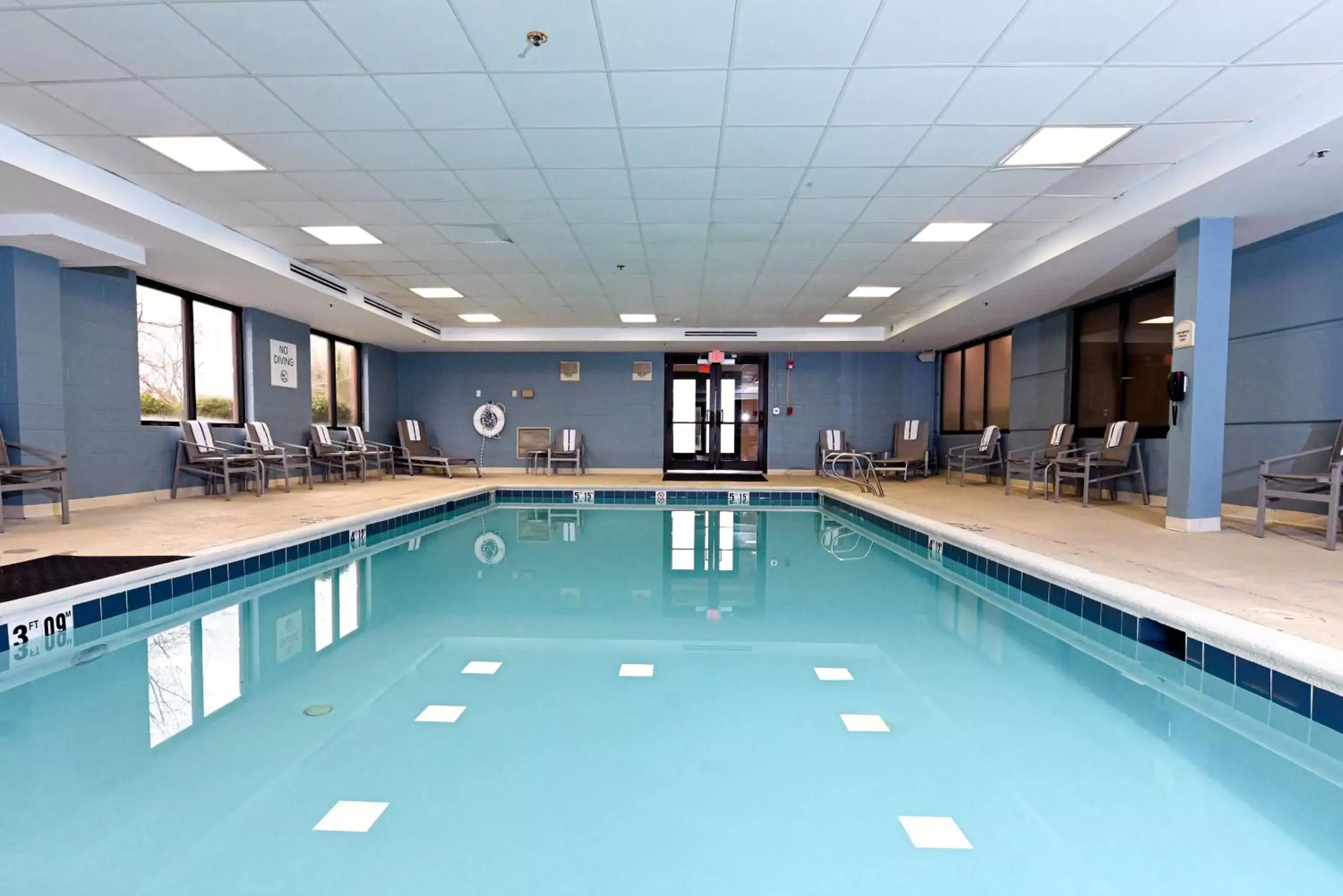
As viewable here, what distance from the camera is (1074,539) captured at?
4.49 meters

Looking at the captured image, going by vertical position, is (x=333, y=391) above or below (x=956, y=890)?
above

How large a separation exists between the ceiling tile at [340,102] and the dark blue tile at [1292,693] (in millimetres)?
4620

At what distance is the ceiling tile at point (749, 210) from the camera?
16.0ft

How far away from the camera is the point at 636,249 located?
610cm

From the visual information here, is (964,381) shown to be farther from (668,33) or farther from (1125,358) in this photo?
(668,33)

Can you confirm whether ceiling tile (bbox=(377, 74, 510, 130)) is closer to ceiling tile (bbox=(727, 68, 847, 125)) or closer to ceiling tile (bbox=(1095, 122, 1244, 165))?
ceiling tile (bbox=(727, 68, 847, 125))

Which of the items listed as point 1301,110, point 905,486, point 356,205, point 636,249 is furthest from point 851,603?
point 905,486

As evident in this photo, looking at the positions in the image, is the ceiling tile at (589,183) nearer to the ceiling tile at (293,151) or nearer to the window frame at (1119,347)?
the ceiling tile at (293,151)

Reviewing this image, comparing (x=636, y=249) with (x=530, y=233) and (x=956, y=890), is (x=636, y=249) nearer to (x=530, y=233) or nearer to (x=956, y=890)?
(x=530, y=233)

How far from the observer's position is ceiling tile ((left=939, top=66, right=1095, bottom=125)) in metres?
3.18

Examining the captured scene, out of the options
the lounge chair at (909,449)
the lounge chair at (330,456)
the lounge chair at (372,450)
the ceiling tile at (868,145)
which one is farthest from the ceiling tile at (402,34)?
the lounge chair at (909,449)

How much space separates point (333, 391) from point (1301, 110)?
35.7 ft

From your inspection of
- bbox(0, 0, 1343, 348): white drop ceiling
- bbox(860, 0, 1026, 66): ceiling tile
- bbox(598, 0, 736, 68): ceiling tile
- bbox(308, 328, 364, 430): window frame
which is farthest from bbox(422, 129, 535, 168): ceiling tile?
bbox(308, 328, 364, 430): window frame

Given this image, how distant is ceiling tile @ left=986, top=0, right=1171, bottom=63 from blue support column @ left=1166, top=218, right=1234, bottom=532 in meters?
2.54
